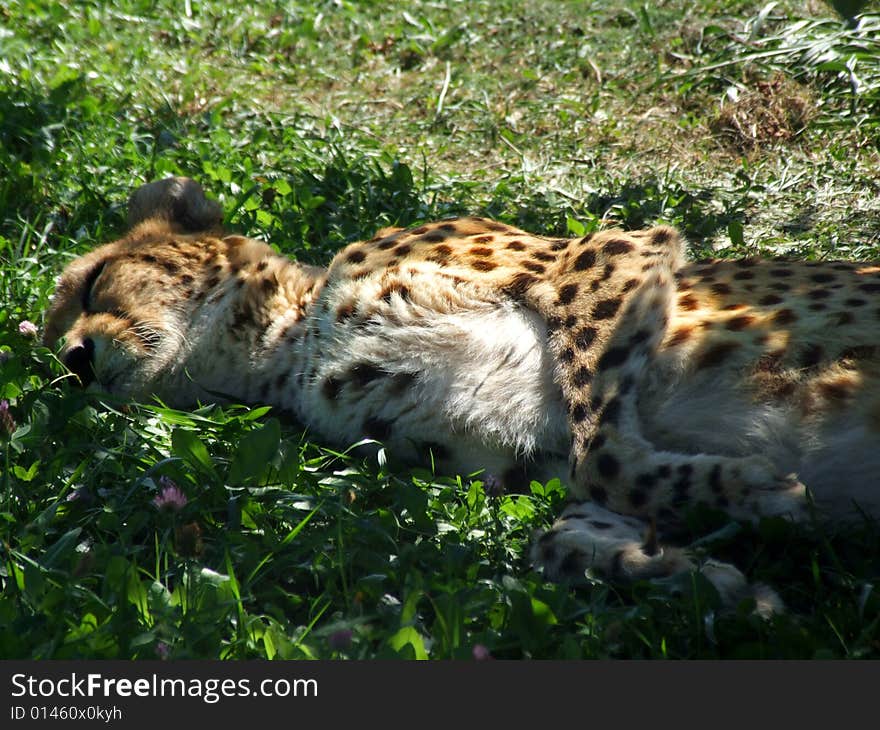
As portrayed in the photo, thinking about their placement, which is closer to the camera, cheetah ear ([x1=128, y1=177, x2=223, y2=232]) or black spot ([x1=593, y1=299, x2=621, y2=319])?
black spot ([x1=593, y1=299, x2=621, y2=319])

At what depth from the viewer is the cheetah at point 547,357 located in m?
3.53

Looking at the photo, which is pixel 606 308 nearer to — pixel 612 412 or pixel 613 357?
pixel 613 357

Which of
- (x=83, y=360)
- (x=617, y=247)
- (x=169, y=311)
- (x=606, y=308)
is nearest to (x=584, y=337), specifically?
(x=606, y=308)

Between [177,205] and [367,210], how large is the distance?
114 cm

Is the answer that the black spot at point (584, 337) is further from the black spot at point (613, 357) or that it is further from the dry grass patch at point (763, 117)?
the dry grass patch at point (763, 117)

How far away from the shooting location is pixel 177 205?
16.6 ft

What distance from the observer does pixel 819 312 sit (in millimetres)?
3879

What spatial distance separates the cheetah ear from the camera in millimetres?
5047

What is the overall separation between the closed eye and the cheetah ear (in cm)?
39

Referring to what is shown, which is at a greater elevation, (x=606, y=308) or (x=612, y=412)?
(x=606, y=308)

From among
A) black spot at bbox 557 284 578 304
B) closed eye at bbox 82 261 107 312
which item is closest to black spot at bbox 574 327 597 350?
black spot at bbox 557 284 578 304

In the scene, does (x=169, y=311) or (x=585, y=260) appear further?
(x=169, y=311)

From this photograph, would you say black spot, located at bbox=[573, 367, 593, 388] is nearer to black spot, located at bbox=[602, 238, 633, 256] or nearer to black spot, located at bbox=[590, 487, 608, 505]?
black spot, located at bbox=[590, 487, 608, 505]

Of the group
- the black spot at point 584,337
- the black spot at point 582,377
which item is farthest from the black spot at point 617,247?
the black spot at point 582,377
